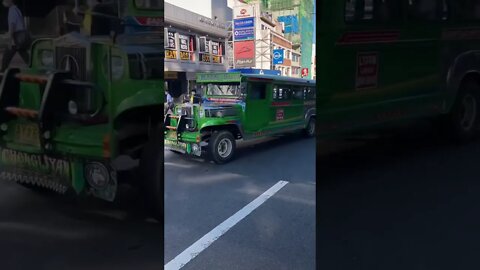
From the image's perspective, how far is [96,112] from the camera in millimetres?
1961

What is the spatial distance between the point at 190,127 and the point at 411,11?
17.7 ft

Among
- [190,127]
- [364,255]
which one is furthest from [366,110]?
[190,127]

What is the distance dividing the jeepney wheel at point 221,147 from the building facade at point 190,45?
396 centimetres

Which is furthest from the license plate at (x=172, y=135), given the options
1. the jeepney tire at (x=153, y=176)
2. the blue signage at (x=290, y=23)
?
the blue signage at (x=290, y=23)

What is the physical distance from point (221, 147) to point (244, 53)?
1024 cm

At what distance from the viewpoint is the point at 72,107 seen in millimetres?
1962

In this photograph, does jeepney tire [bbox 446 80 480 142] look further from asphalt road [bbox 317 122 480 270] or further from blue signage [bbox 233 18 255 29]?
blue signage [bbox 233 18 255 29]

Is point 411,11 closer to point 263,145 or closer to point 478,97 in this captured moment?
point 478,97

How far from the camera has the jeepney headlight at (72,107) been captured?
1957 millimetres

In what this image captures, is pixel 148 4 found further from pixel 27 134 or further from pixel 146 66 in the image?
pixel 27 134

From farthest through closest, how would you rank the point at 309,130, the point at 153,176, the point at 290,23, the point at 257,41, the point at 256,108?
1. the point at 290,23
2. the point at 257,41
3. the point at 309,130
4. the point at 256,108
5. the point at 153,176

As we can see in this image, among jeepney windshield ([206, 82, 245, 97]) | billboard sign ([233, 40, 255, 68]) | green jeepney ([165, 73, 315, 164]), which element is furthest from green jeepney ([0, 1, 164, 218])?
billboard sign ([233, 40, 255, 68])

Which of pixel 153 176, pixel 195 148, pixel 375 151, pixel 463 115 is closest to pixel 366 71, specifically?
pixel 375 151

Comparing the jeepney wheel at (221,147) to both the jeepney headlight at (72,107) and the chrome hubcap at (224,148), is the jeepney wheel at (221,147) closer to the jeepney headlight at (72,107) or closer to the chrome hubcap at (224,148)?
the chrome hubcap at (224,148)
